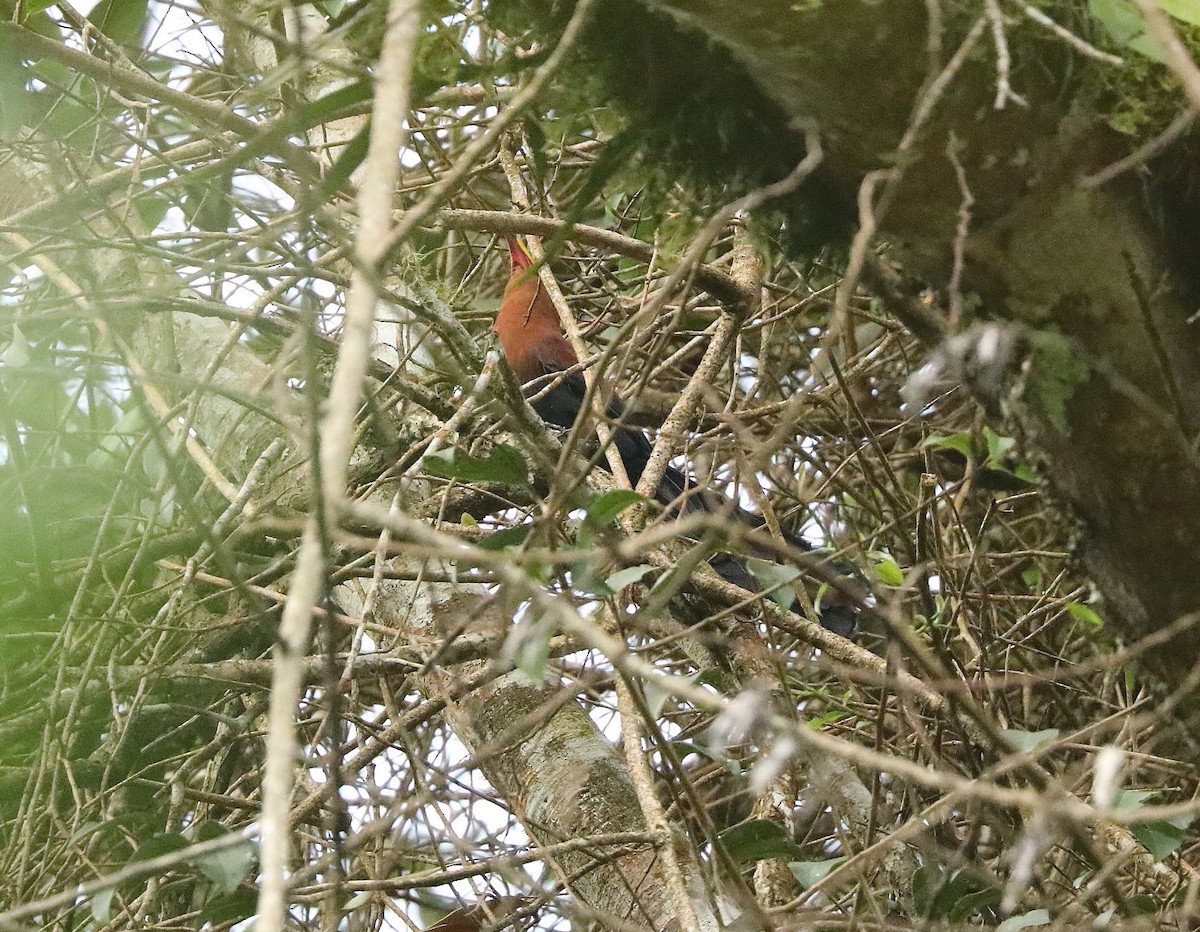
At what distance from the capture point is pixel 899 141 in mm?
983

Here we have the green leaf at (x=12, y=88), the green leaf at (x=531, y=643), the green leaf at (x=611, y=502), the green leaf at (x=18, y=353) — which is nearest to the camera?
the green leaf at (x=531, y=643)

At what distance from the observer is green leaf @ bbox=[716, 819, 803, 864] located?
63.0 inches

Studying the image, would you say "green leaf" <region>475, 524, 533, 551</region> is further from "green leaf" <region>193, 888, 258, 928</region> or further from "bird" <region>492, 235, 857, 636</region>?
"bird" <region>492, 235, 857, 636</region>

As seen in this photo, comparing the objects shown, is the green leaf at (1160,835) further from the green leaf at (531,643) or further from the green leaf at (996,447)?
the green leaf at (531,643)

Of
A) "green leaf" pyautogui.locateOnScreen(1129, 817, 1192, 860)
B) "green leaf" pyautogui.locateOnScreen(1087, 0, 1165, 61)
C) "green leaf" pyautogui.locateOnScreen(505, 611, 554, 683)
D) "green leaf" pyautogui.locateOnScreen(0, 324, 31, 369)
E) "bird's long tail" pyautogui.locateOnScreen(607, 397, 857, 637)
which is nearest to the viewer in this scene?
"green leaf" pyautogui.locateOnScreen(1087, 0, 1165, 61)

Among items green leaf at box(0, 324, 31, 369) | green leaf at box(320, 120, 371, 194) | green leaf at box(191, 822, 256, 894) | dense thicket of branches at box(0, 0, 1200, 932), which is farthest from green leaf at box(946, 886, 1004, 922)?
green leaf at box(0, 324, 31, 369)

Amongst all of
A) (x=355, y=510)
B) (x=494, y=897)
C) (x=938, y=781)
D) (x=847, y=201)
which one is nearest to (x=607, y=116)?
(x=847, y=201)

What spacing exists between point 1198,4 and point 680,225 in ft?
2.04

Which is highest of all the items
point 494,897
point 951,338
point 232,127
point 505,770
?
point 232,127

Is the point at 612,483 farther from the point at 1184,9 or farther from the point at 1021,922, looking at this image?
the point at 1184,9

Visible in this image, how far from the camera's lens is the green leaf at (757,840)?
5.25 ft

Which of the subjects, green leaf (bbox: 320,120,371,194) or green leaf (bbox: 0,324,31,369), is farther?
green leaf (bbox: 0,324,31,369)

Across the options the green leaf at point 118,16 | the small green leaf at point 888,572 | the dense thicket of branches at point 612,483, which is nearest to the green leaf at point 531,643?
the dense thicket of branches at point 612,483

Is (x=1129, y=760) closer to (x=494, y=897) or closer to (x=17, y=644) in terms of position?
(x=494, y=897)
